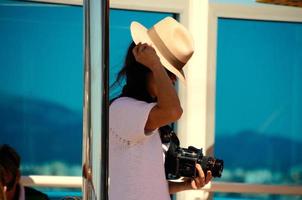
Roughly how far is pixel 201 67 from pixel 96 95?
248cm

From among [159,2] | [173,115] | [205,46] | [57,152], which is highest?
[159,2]

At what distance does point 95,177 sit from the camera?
0.63 metres

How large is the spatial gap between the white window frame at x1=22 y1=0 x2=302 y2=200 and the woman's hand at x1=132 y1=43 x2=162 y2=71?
129 cm

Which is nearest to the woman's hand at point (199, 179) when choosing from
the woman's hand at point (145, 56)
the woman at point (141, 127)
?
the woman at point (141, 127)

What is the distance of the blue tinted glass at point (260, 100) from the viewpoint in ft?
10.3

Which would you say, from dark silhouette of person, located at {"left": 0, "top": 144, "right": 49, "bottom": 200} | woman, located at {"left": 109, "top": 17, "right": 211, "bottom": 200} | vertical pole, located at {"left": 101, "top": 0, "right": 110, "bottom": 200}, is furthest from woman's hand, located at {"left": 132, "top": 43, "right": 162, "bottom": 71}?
vertical pole, located at {"left": 101, "top": 0, "right": 110, "bottom": 200}

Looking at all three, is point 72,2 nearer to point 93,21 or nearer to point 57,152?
point 57,152

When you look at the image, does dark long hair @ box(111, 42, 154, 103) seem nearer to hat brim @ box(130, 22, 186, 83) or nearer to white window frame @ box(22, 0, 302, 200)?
hat brim @ box(130, 22, 186, 83)

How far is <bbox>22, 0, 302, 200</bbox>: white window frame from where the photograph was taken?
3.07m

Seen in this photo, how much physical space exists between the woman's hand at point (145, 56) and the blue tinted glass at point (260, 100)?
4.49ft

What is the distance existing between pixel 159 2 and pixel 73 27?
0.40m

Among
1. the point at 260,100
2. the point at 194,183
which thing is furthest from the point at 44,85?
the point at 194,183

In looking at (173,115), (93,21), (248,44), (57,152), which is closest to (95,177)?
(93,21)

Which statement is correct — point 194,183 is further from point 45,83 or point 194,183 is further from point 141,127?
point 45,83
